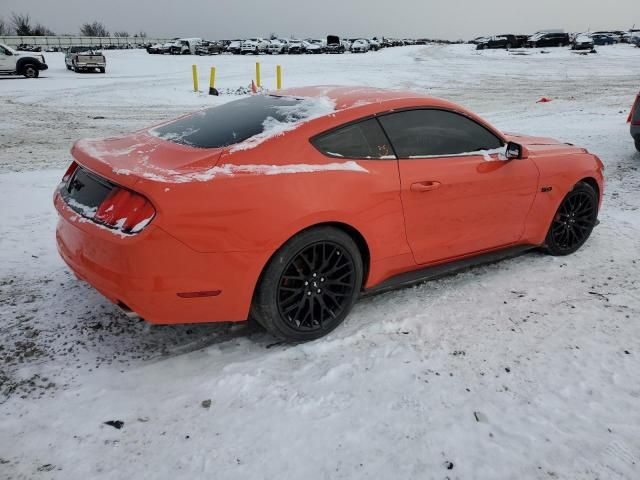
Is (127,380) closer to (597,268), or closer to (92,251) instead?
(92,251)

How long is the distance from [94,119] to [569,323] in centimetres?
1198

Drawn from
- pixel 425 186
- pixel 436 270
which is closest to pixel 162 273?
pixel 425 186

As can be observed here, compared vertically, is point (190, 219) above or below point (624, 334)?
above

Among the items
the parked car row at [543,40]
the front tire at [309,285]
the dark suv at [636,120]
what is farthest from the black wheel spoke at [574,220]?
the parked car row at [543,40]

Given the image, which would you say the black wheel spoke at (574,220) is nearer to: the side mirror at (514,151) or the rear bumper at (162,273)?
the side mirror at (514,151)

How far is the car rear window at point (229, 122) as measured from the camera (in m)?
3.11

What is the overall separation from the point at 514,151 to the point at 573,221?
1211 mm

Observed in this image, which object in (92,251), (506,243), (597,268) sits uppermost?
(92,251)

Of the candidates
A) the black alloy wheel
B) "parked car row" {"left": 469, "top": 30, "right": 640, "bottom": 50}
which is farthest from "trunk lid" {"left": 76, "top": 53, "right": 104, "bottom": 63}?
"parked car row" {"left": 469, "top": 30, "right": 640, "bottom": 50}

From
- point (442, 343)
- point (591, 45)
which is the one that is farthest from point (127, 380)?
point (591, 45)

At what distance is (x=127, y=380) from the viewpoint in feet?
9.19

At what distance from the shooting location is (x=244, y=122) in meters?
3.29

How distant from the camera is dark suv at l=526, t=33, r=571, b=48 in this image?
170 ft

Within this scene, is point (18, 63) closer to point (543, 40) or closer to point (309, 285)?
point (309, 285)
